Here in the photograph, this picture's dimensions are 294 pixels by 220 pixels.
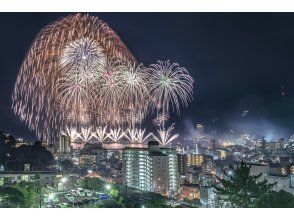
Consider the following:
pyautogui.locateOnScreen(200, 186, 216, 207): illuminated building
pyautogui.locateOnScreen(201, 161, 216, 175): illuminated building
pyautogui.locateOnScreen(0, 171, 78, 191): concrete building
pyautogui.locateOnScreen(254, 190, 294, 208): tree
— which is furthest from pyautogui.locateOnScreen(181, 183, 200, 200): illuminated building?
pyautogui.locateOnScreen(254, 190, 294, 208): tree

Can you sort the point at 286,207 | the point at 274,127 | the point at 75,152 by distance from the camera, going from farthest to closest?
the point at 274,127 → the point at 75,152 → the point at 286,207

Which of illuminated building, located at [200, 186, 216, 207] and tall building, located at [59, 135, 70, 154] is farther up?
tall building, located at [59, 135, 70, 154]

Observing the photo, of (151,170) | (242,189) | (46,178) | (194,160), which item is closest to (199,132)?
(194,160)

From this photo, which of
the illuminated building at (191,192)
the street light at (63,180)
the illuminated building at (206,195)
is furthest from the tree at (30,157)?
the illuminated building at (206,195)

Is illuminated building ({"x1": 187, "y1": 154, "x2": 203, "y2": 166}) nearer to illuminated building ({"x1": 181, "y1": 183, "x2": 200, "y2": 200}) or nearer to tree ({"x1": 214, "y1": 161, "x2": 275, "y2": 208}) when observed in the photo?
illuminated building ({"x1": 181, "y1": 183, "x2": 200, "y2": 200})

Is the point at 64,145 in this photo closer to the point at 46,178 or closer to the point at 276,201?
the point at 46,178

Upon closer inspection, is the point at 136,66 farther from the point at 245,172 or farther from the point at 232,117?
the point at 232,117
